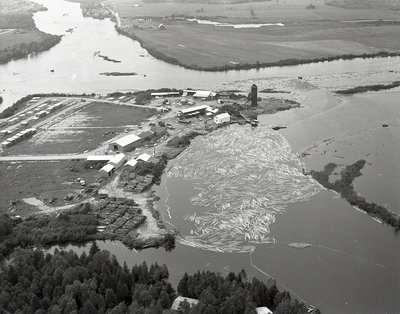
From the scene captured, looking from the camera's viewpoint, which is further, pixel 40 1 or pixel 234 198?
pixel 40 1

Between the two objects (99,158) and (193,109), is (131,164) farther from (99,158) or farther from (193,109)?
(193,109)

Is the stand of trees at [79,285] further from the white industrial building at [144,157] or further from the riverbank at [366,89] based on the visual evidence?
the riverbank at [366,89]

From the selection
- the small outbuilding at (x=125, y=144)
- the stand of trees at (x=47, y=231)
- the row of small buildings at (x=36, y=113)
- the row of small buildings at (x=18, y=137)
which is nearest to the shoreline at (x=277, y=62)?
the row of small buildings at (x=36, y=113)

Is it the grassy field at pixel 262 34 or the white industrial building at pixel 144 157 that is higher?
the grassy field at pixel 262 34

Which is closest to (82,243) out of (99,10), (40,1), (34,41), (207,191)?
(207,191)

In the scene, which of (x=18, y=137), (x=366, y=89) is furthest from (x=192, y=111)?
(x=366, y=89)

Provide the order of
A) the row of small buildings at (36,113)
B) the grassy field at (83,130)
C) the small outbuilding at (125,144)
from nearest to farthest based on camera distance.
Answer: the small outbuilding at (125,144) → the grassy field at (83,130) → the row of small buildings at (36,113)

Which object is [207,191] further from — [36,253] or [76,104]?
[76,104]

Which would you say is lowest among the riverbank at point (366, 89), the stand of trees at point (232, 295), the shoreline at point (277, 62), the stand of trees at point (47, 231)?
the stand of trees at point (47, 231)
